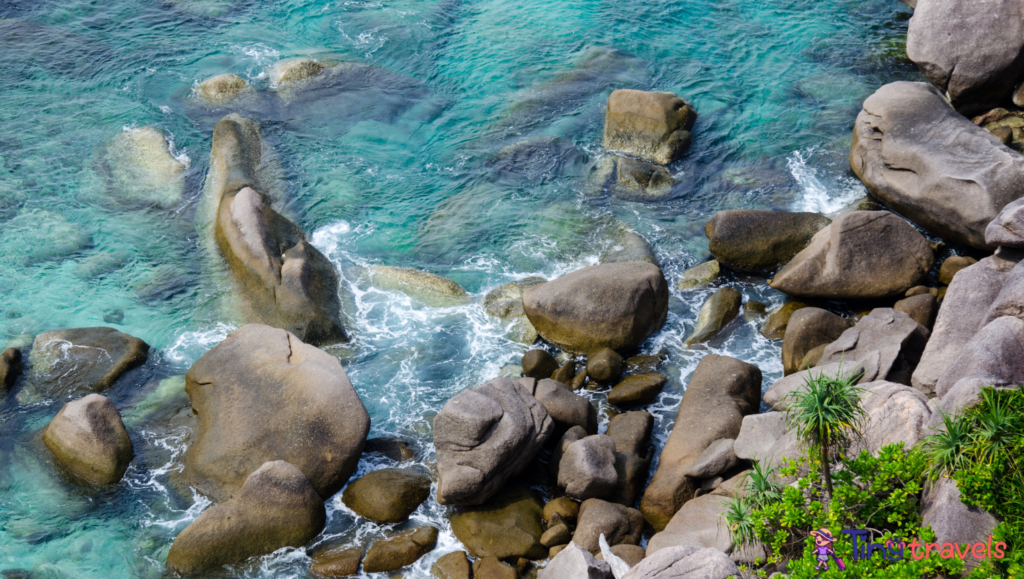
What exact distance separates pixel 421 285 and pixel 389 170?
535cm

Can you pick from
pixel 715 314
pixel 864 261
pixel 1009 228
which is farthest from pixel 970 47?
pixel 715 314

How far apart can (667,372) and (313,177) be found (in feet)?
38.8

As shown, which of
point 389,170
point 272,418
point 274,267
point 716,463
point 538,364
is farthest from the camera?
point 389,170

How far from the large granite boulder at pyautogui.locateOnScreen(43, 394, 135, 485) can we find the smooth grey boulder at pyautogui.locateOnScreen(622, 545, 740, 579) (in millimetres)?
9686

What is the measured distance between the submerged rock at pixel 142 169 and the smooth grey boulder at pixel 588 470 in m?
13.8

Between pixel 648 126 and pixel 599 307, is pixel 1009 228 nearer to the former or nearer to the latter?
pixel 599 307

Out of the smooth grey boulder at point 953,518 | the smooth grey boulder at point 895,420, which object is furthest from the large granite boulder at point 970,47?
the smooth grey boulder at point 953,518

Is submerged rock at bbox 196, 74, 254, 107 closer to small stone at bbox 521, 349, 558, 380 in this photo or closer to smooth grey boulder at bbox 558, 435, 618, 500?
small stone at bbox 521, 349, 558, 380

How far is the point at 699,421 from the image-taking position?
1370cm

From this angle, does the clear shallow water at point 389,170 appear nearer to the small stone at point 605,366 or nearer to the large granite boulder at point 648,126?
the small stone at point 605,366

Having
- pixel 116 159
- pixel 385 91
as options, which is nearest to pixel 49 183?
pixel 116 159

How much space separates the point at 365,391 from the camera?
1568cm

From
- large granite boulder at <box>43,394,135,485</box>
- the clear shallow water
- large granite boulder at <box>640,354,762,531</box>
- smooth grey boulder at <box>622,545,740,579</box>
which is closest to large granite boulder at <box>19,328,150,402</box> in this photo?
the clear shallow water

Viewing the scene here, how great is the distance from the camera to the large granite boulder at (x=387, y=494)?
12992 millimetres
